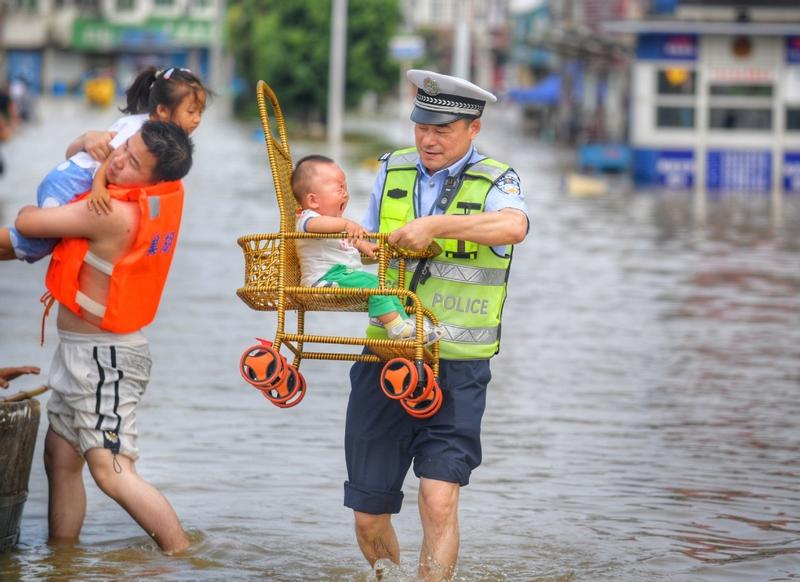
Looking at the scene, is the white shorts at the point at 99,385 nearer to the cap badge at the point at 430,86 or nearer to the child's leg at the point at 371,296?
the child's leg at the point at 371,296

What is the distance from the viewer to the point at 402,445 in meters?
5.64

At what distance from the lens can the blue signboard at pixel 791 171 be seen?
3297 centimetres

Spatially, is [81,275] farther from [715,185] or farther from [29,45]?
[29,45]

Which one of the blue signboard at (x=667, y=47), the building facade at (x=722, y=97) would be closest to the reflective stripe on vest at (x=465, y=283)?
the building facade at (x=722, y=97)

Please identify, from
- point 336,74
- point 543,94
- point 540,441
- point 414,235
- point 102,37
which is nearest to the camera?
point 414,235

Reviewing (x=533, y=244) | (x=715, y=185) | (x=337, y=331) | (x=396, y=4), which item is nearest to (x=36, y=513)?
(x=337, y=331)

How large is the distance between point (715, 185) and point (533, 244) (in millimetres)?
14490

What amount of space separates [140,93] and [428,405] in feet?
5.57

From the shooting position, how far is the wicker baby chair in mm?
5230

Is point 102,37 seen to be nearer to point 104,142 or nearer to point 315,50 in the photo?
point 315,50

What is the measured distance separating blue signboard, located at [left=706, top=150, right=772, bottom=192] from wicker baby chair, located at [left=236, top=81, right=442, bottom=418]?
28166 mm

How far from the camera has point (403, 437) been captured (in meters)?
5.61

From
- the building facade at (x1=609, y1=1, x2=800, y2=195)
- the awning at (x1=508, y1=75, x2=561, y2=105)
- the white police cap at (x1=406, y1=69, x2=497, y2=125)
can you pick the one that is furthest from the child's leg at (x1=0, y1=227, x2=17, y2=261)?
the awning at (x1=508, y1=75, x2=561, y2=105)

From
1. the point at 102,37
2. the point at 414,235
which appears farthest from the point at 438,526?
the point at 102,37
